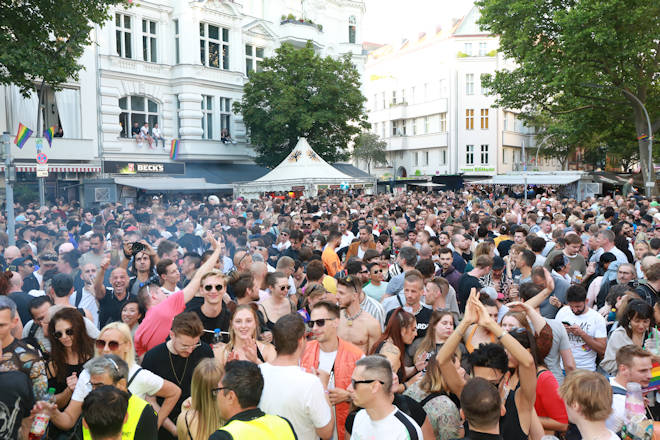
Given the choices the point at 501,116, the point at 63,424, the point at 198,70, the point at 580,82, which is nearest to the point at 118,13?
the point at 198,70

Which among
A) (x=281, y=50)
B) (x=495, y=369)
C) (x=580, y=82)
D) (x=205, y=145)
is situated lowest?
(x=495, y=369)

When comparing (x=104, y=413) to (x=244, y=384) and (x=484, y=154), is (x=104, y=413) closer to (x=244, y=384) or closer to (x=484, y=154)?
(x=244, y=384)

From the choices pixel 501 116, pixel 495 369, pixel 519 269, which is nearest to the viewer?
pixel 495 369

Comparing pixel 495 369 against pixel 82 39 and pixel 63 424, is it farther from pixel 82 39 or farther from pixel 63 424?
pixel 82 39

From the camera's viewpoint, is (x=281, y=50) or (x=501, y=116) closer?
(x=281, y=50)

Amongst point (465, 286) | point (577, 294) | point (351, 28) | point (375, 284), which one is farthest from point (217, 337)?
point (351, 28)

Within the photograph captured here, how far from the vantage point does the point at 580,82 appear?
28.3 m

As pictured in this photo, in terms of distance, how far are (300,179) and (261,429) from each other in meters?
23.7

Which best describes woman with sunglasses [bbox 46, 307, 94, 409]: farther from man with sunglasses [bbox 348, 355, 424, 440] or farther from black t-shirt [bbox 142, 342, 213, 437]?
man with sunglasses [bbox 348, 355, 424, 440]

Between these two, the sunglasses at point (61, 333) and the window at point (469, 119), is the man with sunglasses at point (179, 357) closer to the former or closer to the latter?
the sunglasses at point (61, 333)

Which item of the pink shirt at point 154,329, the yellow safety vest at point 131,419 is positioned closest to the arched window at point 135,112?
the pink shirt at point 154,329

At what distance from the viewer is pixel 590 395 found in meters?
3.43

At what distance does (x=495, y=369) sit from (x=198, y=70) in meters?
31.3

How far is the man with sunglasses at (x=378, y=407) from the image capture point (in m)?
3.37
